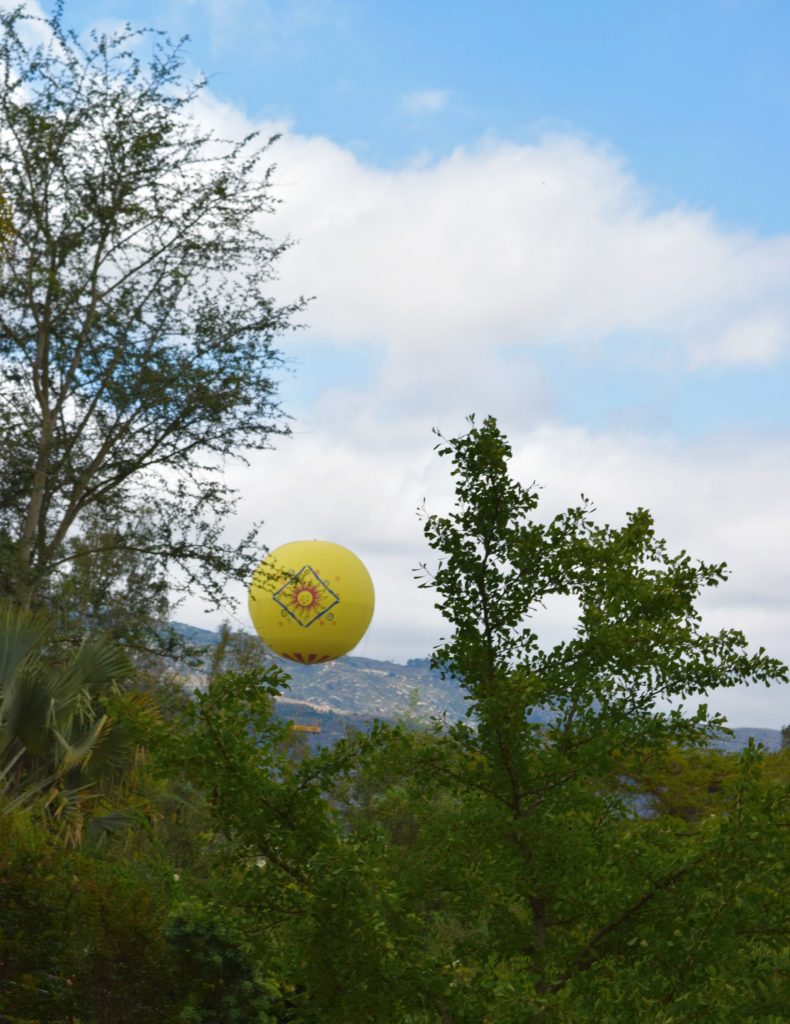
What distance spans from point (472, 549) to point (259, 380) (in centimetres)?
1261

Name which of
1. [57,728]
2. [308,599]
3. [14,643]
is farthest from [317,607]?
[57,728]

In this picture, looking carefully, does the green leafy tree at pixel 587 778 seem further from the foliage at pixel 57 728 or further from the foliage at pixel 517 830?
the foliage at pixel 57 728

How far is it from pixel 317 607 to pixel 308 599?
40 cm

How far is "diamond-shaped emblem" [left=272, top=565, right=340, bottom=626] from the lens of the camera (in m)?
32.0

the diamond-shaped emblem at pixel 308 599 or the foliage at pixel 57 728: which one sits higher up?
the diamond-shaped emblem at pixel 308 599

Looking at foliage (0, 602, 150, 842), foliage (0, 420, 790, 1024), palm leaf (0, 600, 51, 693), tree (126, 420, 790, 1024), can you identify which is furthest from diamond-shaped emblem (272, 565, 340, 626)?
tree (126, 420, 790, 1024)

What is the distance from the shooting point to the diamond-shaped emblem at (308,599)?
32.0 m

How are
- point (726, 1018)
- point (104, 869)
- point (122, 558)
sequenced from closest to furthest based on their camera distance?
point (726, 1018) < point (104, 869) < point (122, 558)

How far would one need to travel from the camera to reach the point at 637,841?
5699 mm

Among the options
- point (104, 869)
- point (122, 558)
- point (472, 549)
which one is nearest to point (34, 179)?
point (122, 558)

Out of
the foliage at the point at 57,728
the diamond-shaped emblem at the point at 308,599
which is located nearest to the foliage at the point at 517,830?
the foliage at the point at 57,728

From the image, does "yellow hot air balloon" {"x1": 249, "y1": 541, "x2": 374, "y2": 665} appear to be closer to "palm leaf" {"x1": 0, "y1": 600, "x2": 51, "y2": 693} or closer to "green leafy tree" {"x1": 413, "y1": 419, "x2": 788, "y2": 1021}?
"palm leaf" {"x1": 0, "y1": 600, "x2": 51, "y2": 693}

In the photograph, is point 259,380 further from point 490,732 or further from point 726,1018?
point 726,1018

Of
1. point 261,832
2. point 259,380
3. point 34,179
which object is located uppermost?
point 34,179
